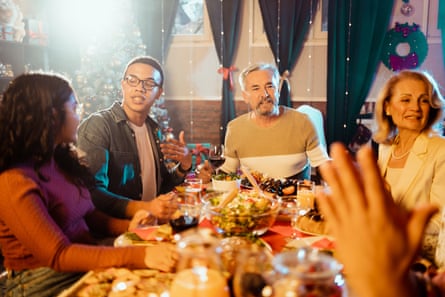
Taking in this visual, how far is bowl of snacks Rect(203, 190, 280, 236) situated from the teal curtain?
4.26m

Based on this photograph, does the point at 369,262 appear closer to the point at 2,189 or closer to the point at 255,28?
the point at 2,189

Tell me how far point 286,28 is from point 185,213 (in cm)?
475

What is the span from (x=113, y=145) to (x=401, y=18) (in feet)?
14.9

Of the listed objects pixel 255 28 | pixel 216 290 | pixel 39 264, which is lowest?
pixel 39 264

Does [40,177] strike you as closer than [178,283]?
No

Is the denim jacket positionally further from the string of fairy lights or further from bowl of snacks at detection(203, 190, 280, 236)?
the string of fairy lights

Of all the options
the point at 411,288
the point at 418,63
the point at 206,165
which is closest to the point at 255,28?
the point at 418,63

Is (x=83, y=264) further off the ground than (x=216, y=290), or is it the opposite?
(x=216, y=290)

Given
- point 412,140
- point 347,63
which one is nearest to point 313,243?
point 412,140

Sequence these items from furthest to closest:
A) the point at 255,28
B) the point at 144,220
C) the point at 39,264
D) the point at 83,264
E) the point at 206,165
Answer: the point at 255,28 < the point at 206,165 < the point at 144,220 < the point at 39,264 < the point at 83,264

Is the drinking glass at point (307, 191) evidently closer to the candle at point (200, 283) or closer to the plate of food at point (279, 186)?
the plate of food at point (279, 186)

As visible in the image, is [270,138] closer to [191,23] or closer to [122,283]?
[122,283]

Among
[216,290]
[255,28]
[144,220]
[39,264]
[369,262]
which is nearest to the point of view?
[369,262]

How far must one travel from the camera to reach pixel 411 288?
63 centimetres
